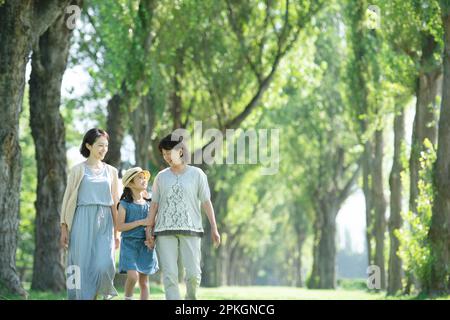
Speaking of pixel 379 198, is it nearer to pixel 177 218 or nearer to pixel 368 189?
pixel 368 189

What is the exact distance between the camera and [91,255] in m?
9.43

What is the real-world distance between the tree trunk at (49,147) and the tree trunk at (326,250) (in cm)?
2263

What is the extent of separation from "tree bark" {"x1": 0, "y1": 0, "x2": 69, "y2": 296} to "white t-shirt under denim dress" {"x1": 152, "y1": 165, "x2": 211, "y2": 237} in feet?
17.6

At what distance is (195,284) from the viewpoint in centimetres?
946

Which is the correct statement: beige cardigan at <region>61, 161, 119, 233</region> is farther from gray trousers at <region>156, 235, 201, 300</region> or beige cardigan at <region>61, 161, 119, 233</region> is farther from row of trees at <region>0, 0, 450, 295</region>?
row of trees at <region>0, 0, 450, 295</region>

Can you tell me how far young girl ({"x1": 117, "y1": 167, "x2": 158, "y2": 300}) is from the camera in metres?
10.1

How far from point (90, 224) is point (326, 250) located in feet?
106

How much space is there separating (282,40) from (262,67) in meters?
1.19

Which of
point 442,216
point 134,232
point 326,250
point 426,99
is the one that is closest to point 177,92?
point 426,99

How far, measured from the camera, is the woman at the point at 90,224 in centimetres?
935

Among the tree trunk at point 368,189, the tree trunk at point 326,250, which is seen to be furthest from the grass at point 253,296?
the tree trunk at point 326,250

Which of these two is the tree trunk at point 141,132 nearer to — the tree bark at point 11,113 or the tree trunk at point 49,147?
the tree trunk at point 49,147
